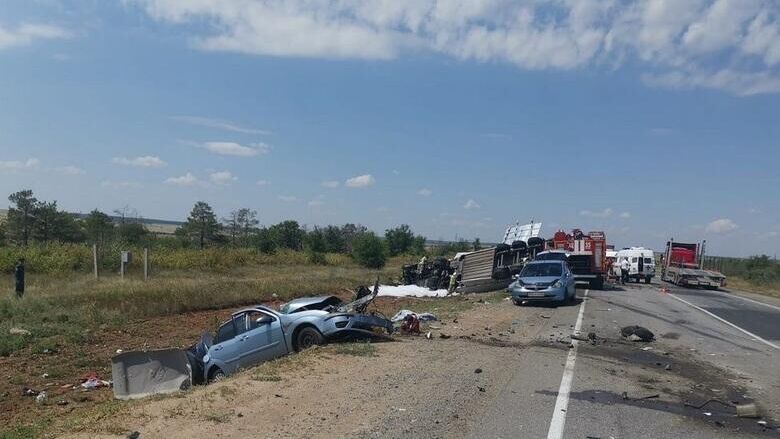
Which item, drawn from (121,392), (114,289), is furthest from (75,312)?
(121,392)

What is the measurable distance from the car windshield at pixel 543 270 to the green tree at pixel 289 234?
2142 inches

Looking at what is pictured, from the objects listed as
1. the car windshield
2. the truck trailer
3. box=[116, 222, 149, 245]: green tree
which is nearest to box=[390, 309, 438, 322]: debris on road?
the car windshield

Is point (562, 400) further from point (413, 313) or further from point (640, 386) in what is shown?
point (413, 313)

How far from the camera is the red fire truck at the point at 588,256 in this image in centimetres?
3353

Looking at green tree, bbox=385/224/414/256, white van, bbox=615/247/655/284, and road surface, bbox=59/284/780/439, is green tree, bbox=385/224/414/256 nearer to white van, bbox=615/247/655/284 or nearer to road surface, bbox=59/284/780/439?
white van, bbox=615/247/655/284

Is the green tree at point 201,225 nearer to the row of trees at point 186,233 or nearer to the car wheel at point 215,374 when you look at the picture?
the row of trees at point 186,233

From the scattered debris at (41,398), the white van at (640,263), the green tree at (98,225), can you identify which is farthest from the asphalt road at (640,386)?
the green tree at (98,225)

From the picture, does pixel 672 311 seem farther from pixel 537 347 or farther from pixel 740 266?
pixel 740 266

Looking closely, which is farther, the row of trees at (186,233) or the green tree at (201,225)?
the green tree at (201,225)

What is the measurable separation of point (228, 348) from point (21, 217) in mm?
60260

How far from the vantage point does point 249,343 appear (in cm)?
1291

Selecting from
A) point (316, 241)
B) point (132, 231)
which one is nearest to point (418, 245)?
point (316, 241)

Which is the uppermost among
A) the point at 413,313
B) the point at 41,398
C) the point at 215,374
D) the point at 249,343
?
the point at 413,313

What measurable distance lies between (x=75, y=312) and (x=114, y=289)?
13.3 ft
